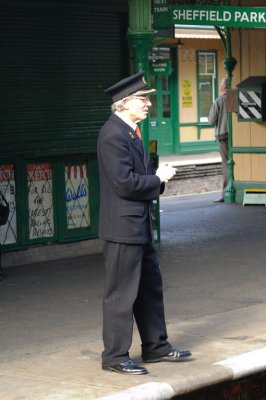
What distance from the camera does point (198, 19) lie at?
13.1 metres

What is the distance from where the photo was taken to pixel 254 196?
56.9ft

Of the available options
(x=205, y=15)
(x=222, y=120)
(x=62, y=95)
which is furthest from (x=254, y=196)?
(x=62, y=95)

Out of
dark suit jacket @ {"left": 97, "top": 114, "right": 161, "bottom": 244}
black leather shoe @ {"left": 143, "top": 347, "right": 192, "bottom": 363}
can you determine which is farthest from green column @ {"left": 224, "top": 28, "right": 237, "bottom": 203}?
dark suit jacket @ {"left": 97, "top": 114, "right": 161, "bottom": 244}

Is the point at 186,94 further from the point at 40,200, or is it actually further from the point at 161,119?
the point at 40,200

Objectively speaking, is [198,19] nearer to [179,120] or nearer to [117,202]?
[117,202]

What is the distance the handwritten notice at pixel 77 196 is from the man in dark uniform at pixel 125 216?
17.9 feet

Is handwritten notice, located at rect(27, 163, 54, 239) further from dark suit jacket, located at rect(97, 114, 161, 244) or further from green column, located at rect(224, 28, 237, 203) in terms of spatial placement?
green column, located at rect(224, 28, 237, 203)

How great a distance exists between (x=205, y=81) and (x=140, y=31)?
1958cm

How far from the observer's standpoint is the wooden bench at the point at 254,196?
17.3 m

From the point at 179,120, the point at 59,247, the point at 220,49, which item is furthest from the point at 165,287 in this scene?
the point at 220,49

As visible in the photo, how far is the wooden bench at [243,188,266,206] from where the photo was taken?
17281 mm

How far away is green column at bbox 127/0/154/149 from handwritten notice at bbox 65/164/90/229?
132cm

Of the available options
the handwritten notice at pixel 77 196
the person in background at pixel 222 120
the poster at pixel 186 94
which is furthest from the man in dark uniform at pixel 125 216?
the poster at pixel 186 94

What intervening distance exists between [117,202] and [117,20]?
20.4 feet
